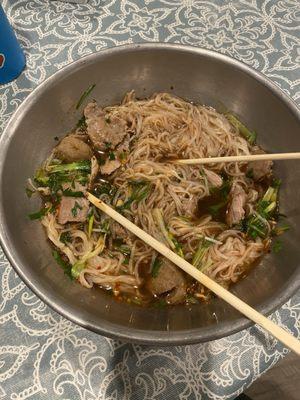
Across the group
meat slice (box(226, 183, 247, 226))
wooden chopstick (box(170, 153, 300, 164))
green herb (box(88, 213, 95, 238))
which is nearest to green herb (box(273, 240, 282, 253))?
meat slice (box(226, 183, 247, 226))

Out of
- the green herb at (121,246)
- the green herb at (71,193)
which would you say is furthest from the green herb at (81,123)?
the green herb at (121,246)

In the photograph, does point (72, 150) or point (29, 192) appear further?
point (72, 150)

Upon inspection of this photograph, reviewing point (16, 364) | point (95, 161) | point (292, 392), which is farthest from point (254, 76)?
point (16, 364)

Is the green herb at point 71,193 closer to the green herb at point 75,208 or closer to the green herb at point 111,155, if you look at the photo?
the green herb at point 75,208

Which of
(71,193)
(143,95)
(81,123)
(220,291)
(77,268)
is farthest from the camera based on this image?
(143,95)

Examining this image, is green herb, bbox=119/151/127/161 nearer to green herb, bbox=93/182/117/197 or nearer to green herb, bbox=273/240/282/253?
green herb, bbox=93/182/117/197

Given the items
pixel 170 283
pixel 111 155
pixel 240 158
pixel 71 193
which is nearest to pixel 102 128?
pixel 111 155

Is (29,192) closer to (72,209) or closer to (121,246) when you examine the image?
(72,209)
